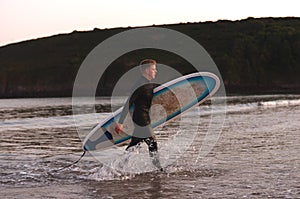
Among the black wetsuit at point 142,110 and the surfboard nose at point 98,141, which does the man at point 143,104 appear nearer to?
the black wetsuit at point 142,110

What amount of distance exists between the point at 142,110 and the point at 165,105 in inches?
67.3

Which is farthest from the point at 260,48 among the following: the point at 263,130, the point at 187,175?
the point at 187,175

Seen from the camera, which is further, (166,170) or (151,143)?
(166,170)

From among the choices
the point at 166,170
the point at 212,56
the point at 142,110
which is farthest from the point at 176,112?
the point at 212,56

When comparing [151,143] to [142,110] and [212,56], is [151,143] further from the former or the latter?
[212,56]

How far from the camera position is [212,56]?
320 feet

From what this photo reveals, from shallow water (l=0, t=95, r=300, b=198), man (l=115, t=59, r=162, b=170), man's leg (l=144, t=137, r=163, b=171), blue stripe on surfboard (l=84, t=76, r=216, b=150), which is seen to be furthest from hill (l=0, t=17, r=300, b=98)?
man (l=115, t=59, r=162, b=170)

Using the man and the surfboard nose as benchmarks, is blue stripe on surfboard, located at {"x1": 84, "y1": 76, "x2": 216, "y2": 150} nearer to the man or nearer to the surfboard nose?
the surfboard nose

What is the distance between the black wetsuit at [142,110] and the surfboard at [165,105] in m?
0.68

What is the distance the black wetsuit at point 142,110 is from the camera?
8.86 meters

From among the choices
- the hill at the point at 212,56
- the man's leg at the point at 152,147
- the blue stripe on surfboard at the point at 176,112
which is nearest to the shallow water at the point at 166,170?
the man's leg at the point at 152,147

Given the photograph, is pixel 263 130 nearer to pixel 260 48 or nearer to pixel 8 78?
pixel 260 48

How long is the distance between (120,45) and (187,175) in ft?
359

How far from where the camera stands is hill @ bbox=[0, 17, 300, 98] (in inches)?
3457
